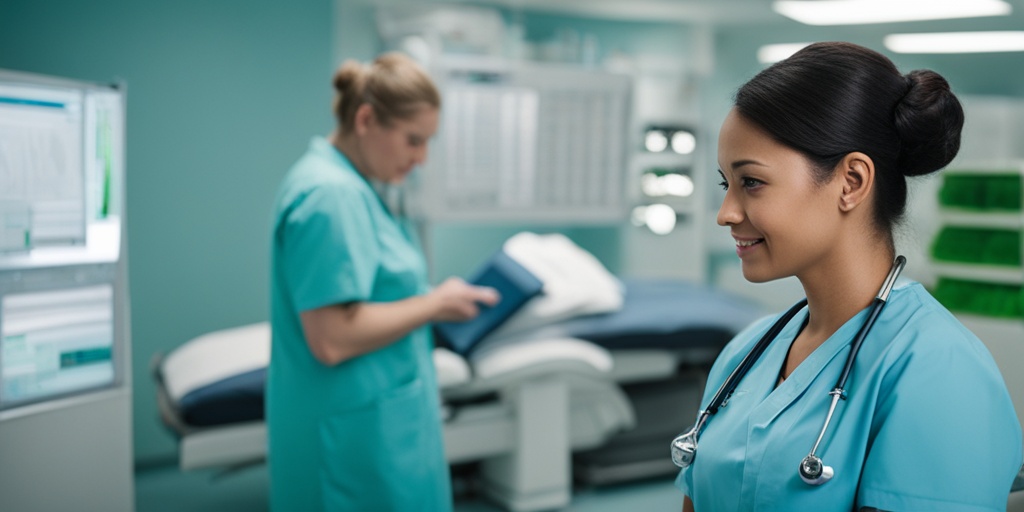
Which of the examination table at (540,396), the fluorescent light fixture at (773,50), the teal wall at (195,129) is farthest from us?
the fluorescent light fixture at (773,50)

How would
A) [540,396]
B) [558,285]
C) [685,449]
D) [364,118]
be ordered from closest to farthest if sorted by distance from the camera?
[685,449], [364,118], [540,396], [558,285]

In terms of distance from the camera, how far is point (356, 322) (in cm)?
180

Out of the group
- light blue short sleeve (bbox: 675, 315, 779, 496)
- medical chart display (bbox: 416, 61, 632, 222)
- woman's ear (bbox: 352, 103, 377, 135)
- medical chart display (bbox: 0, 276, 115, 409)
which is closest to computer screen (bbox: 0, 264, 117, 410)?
medical chart display (bbox: 0, 276, 115, 409)

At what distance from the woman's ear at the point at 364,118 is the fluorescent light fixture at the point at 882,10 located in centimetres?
320

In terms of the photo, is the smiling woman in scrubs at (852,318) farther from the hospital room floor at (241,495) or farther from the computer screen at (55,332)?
the hospital room floor at (241,495)

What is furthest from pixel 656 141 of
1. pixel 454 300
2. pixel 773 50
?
pixel 454 300

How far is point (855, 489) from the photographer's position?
1.03 meters

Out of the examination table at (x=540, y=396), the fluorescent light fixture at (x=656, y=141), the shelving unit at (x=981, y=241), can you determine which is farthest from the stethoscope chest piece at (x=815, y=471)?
the fluorescent light fixture at (x=656, y=141)

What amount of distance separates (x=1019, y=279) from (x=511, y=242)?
5.60 ft

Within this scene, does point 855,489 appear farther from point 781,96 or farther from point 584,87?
point 584,87

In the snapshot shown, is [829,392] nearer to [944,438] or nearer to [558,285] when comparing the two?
[944,438]

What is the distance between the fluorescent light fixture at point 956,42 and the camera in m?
4.90

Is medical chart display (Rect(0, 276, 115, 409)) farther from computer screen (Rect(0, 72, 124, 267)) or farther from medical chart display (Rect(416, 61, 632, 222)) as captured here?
medical chart display (Rect(416, 61, 632, 222))

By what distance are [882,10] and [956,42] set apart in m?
0.90
